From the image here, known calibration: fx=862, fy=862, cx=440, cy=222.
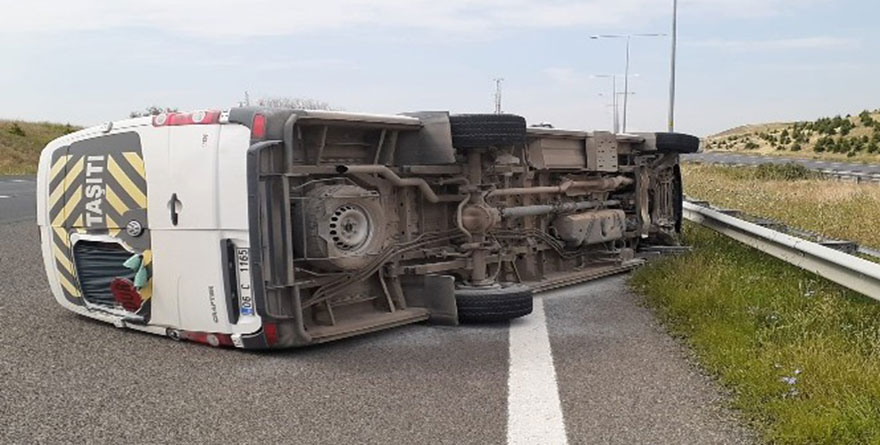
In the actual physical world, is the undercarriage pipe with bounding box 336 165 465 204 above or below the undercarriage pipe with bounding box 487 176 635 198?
above

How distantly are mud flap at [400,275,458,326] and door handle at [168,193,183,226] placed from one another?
1713 mm

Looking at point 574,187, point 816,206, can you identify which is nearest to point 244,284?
point 574,187

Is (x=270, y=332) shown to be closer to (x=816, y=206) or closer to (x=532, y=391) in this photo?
(x=532, y=391)

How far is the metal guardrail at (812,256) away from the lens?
541 centimetres

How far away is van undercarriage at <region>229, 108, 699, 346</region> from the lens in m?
5.14

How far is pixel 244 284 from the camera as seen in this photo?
17.0 feet

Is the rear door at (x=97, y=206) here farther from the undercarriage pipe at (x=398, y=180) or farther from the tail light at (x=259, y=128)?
the undercarriage pipe at (x=398, y=180)

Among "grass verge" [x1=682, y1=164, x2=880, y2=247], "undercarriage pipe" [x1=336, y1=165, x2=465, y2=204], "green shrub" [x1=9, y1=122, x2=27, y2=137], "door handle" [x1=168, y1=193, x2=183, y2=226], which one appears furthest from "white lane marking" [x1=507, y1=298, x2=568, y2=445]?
"green shrub" [x1=9, y1=122, x2=27, y2=137]

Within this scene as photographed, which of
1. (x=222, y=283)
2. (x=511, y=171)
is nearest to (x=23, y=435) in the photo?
(x=222, y=283)

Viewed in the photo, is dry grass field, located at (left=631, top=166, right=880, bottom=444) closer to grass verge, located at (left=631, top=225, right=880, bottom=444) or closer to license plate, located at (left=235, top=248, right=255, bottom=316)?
grass verge, located at (left=631, top=225, right=880, bottom=444)

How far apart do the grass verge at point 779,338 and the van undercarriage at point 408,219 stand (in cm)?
110

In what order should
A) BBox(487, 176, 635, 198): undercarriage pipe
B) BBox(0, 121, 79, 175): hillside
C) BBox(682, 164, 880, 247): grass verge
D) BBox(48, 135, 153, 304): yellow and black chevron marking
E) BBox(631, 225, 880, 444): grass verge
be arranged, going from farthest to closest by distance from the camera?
BBox(0, 121, 79, 175): hillside
BBox(682, 164, 880, 247): grass verge
BBox(487, 176, 635, 198): undercarriage pipe
BBox(48, 135, 153, 304): yellow and black chevron marking
BBox(631, 225, 880, 444): grass verge

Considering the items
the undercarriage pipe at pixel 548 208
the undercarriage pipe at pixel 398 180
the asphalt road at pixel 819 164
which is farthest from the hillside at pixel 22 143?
the undercarriage pipe at pixel 398 180

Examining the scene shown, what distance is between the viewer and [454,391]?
4.47 m
